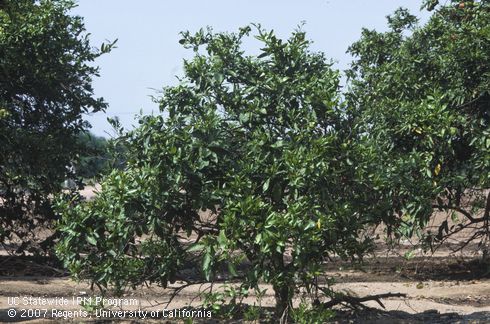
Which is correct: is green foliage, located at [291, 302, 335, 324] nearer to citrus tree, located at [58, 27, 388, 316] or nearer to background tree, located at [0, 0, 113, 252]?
citrus tree, located at [58, 27, 388, 316]

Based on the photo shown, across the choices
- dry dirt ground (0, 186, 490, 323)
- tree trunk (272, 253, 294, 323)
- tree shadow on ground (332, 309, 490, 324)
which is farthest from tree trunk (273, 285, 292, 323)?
tree shadow on ground (332, 309, 490, 324)

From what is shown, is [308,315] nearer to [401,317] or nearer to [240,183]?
[240,183]

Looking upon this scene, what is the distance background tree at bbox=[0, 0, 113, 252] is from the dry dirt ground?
0.97 meters

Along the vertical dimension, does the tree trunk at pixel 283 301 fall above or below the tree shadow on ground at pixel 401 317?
above

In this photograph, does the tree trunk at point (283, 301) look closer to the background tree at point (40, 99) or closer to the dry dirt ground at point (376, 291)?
the dry dirt ground at point (376, 291)

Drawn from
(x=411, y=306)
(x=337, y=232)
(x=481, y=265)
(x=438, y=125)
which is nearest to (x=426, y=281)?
(x=481, y=265)

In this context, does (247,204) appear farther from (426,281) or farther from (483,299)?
(426,281)

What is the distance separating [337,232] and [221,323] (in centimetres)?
170

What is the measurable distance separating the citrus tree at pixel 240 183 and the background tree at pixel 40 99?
3437 millimetres

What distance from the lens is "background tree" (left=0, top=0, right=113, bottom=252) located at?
32.5 ft

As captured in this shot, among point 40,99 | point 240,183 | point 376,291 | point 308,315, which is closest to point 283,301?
point 308,315

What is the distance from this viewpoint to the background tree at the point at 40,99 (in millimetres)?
9906

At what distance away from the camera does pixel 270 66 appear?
23.1 feet

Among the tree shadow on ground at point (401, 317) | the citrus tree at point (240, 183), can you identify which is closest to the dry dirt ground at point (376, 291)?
the tree shadow on ground at point (401, 317)
